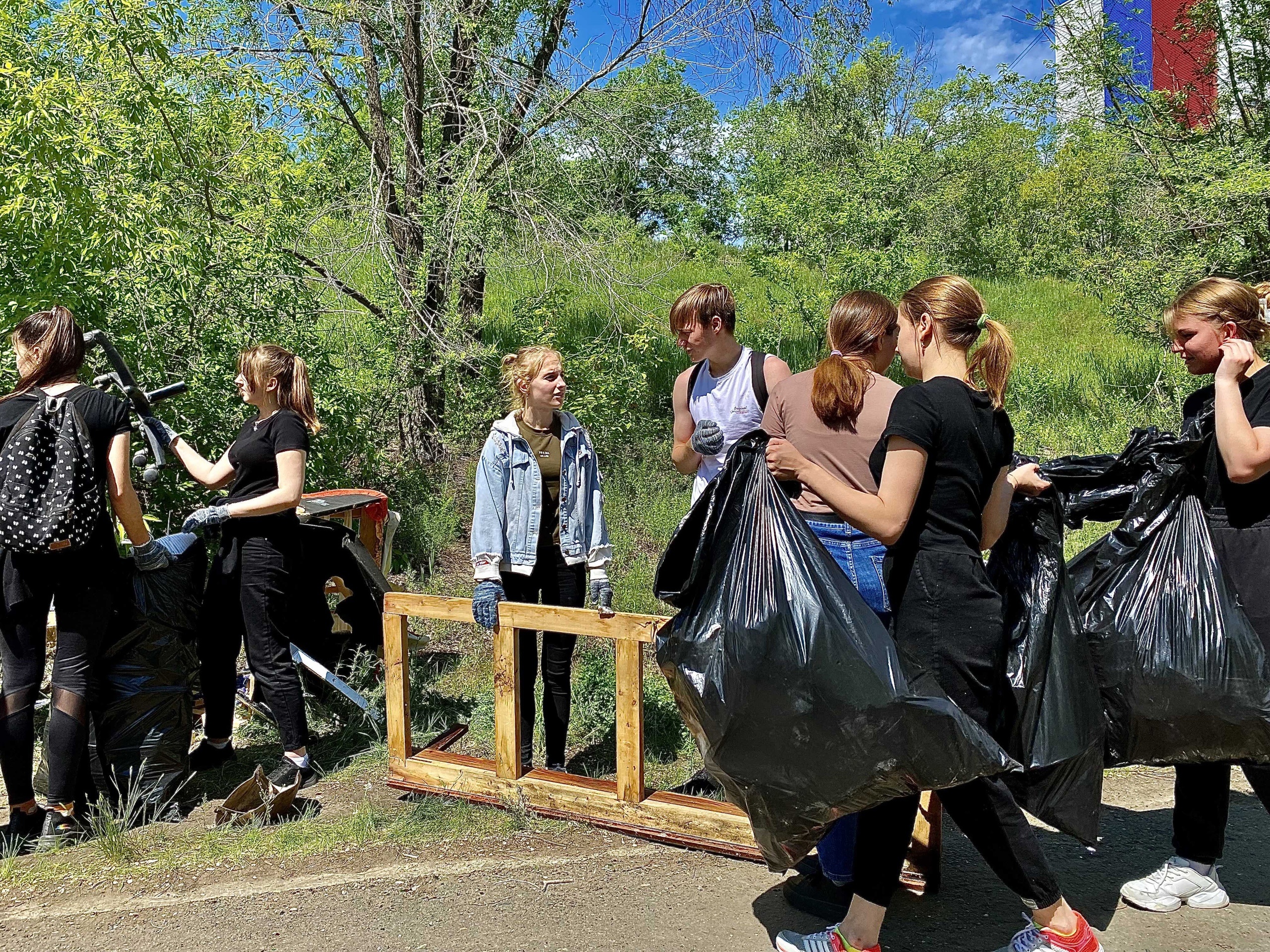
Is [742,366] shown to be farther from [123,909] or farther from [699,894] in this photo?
[123,909]

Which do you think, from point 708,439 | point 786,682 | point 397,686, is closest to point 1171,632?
point 786,682

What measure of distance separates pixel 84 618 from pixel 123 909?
102 cm

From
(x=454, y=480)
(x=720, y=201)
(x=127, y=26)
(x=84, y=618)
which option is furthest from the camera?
(x=720, y=201)

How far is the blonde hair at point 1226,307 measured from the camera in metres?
2.88

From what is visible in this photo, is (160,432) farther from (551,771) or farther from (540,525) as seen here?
(551,771)

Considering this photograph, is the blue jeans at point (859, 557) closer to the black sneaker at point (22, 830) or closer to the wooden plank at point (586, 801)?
the wooden plank at point (586, 801)

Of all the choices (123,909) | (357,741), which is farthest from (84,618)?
(357,741)

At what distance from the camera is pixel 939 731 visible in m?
2.34

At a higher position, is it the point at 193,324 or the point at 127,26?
the point at 127,26

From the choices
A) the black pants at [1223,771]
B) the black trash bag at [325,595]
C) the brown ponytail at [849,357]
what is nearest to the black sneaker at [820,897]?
the black pants at [1223,771]

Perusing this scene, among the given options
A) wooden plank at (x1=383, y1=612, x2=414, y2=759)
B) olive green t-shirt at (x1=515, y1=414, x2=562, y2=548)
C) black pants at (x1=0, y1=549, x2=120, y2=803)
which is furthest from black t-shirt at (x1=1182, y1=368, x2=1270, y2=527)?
black pants at (x1=0, y1=549, x2=120, y2=803)

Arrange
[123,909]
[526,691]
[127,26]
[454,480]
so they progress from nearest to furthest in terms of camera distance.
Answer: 1. [123,909]
2. [526,691]
3. [127,26]
4. [454,480]

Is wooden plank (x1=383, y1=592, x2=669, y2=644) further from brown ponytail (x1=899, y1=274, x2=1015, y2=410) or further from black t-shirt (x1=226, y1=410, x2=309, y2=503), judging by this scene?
brown ponytail (x1=899, y1=274, x2=1015, y2=410)

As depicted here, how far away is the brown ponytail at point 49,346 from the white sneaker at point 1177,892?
3932 millimetres
